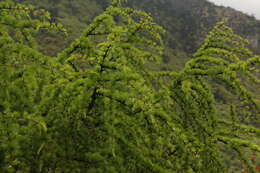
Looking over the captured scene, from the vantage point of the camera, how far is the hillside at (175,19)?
33469 mm

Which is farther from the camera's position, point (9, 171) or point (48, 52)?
point (48, 52)

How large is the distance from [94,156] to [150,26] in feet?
5.27

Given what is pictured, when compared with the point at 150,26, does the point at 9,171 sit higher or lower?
lower

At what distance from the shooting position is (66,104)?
9.32 feet

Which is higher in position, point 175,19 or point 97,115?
point 175,19

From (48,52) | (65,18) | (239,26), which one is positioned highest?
(239,26)

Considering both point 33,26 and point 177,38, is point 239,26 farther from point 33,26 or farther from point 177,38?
point 33,26

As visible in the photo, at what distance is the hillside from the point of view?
3347 centimetres

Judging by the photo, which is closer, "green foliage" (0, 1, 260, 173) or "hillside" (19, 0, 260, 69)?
"green foliage" (0, 1, 260, 173)

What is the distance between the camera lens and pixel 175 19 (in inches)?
1927

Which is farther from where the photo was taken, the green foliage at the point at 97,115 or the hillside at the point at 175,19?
the hillside at the point at 175,19

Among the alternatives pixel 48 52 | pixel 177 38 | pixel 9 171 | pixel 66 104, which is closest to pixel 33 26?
pixel 66 104

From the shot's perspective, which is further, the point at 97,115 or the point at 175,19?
the point at 175,19

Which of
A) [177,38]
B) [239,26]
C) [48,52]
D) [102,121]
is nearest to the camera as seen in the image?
[102,121]
